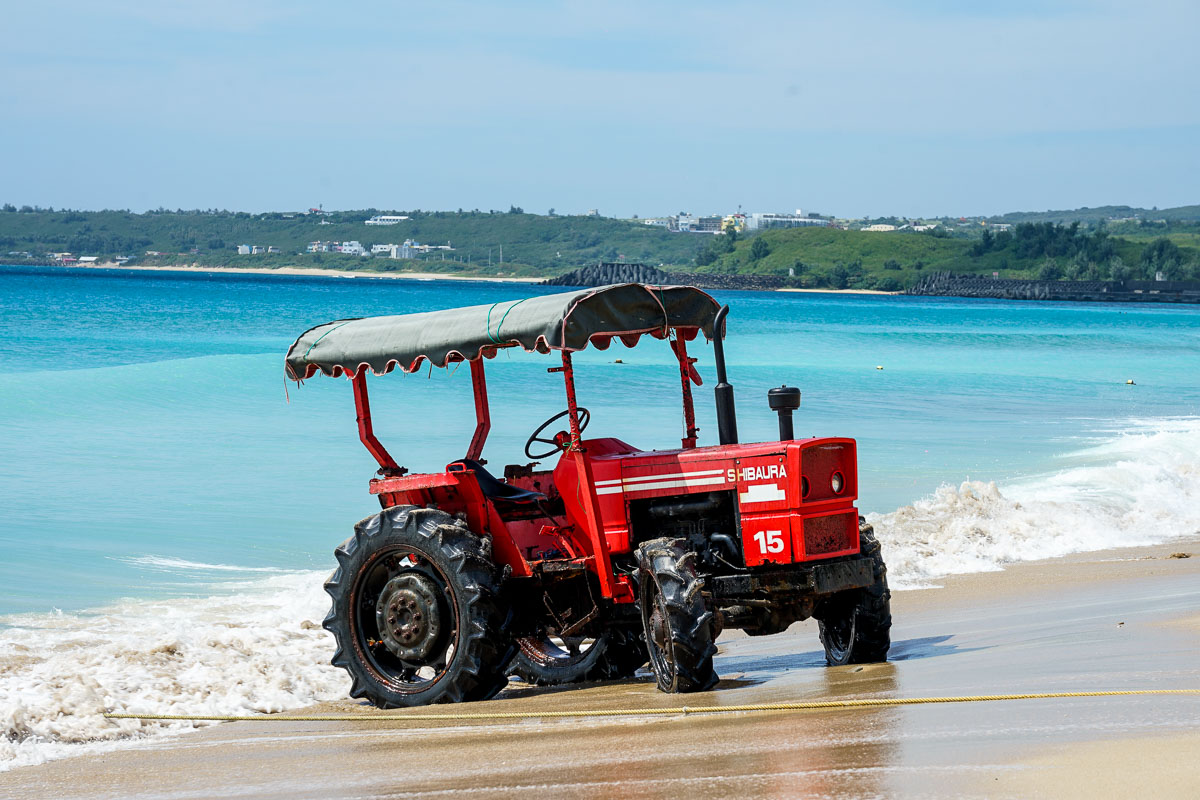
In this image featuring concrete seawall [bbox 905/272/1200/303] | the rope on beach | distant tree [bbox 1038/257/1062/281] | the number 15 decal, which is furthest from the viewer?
distant tree [bbox 1038/257/1062/281]

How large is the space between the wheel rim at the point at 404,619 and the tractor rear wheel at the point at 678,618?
1.23 m

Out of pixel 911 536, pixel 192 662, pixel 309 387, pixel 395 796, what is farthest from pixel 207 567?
pixel 309 387

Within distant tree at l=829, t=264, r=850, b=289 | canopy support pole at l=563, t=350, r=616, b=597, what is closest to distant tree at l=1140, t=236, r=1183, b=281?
distant tree at l=829, t=264, r=850, b=289

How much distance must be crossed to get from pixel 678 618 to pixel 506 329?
183 centimetres

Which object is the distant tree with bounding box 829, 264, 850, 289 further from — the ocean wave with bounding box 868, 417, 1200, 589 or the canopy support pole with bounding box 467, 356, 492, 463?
the canopy support pole with bounding box 467, 356, 492, 463

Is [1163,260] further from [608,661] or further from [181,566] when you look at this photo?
[608,661]

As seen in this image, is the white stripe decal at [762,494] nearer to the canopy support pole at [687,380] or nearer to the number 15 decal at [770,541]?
the number 15 decal at [770,541]

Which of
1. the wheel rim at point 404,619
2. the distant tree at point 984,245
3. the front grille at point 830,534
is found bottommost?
the wheel rim at point 404,619

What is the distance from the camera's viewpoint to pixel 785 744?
576 centimetres

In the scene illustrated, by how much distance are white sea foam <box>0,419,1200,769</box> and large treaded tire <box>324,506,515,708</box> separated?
47cm

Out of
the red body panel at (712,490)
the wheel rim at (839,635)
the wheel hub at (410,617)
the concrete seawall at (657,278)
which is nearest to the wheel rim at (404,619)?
the wheel hub at (410,617)

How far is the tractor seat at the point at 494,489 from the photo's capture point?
844 centimetres

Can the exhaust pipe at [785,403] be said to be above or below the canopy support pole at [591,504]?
above

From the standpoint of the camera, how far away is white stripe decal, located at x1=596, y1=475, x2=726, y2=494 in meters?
7.59
